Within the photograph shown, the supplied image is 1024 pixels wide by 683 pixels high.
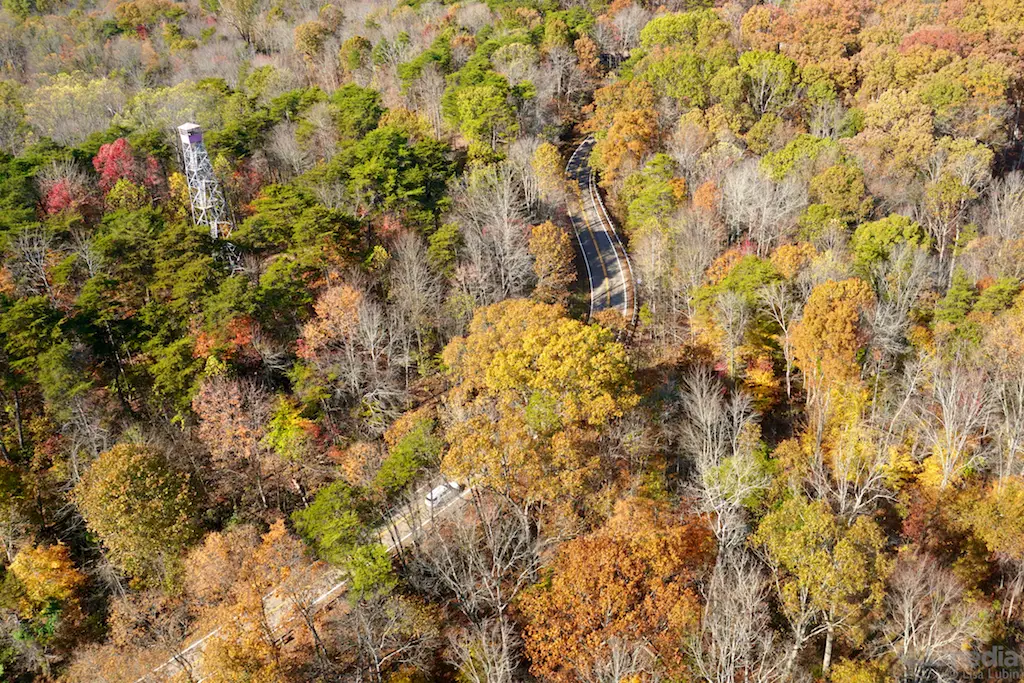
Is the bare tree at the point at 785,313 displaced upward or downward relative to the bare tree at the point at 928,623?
upward

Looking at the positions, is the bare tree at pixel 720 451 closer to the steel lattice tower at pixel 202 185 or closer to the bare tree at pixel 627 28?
the steel lattice tower at pixel 202 185

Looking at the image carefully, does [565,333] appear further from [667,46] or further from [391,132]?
[667,46]

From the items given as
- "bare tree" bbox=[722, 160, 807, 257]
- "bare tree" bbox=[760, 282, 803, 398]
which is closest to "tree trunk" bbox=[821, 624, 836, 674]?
"bare tree" bbox=[760, 282, 803, 398]

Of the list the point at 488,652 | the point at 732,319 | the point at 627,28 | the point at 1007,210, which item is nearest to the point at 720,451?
the point at 732,319

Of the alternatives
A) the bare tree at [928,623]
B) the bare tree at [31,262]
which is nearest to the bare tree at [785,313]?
the bare tree at [928,623]

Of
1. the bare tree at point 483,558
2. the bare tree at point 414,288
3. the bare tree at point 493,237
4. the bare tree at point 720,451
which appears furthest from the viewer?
the bare tree at point 493,237

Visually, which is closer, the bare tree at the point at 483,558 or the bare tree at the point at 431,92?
the bare tree at the point at 483,558

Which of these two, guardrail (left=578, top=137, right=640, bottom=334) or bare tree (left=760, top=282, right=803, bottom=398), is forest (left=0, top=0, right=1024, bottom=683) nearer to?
bare tree (left=760, top=282, right=803, bottom=398)
